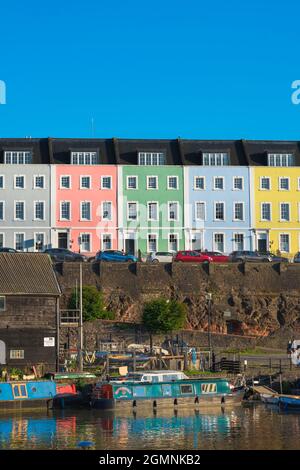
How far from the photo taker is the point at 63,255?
2926 inches

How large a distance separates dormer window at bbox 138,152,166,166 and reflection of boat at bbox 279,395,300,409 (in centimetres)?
3660

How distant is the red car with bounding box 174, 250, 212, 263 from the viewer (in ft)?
246

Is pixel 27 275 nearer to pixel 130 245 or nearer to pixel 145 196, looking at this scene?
pixel 130 245

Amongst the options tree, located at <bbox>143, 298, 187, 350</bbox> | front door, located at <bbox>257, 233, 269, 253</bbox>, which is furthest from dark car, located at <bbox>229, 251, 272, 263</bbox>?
tree, located at <bbox>143, 298, 187, 350</bbox>

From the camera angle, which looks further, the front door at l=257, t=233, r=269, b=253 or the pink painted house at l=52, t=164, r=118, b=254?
the front door at l=257, t=233, r=269, b=253

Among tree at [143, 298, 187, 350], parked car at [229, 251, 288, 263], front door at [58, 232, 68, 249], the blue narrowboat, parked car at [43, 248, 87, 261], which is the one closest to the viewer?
the blue narrowboat

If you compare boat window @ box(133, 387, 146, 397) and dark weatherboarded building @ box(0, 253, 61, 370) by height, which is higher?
dark weatherboarded building @ box(0, 253, 61, 370)

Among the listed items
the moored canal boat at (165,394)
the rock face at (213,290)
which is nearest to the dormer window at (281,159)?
the rock face at (213,290)

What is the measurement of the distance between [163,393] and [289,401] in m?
6.39

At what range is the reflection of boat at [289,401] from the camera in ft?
163

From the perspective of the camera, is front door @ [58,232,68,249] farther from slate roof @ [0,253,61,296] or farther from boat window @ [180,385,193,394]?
boat window @ [180,385,193,394]
